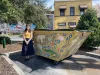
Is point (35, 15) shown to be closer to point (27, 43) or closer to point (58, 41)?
point (27, 43)

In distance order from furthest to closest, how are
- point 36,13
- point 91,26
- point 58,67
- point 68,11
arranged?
point 68,11
point 36,13
point 91,26
point 58,67

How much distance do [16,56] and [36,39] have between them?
1.86 metres

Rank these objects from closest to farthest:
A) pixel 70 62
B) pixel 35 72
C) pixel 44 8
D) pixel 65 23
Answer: pixel 35 72
pixel 70 62
pixel 44 8
pixel 65 23

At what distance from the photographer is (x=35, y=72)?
727 cm

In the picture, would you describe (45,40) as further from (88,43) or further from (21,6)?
(21,6)

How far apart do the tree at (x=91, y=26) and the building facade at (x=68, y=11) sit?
26.6 meters

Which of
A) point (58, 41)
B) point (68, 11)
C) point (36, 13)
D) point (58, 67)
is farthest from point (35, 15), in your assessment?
point (68, 11)

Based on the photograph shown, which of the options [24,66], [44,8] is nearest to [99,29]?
[24,66]

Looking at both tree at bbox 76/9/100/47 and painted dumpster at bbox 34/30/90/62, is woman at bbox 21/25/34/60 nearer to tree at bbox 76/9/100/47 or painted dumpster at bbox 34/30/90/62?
painted dumpster at bbox 34/30/90/62

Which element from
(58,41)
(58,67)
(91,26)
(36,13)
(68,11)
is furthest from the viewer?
(68,11)

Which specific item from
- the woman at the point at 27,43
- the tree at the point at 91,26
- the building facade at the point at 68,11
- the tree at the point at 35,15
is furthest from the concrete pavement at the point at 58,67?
the building facade at the point at 68,11

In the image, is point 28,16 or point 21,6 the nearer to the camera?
point 21,6

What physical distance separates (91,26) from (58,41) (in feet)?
15.9

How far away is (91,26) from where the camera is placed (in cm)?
1179
